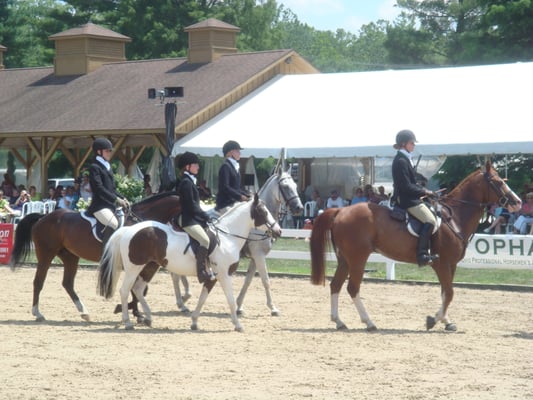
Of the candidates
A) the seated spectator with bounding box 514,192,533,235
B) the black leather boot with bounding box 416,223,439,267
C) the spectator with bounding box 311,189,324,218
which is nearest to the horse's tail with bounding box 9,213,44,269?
the black leather boot with bounding box 416,223,439,267

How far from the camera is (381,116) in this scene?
27109 mm

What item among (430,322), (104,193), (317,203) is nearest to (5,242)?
(317,203)

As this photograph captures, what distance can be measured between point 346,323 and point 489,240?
6.09 meters

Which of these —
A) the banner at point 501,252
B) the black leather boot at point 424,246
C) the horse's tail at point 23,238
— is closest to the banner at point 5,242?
the horse's tail at point 23,238

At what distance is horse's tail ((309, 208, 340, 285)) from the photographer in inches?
530

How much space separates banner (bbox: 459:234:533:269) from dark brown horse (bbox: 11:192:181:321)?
731 cm

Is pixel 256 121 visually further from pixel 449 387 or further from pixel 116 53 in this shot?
pixel 449 387

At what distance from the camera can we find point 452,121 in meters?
25.6

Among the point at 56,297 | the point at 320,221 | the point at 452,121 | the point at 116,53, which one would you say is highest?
the point at 116,53

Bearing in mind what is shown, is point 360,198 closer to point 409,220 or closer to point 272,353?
point 409,220

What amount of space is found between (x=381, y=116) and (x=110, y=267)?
1533cm

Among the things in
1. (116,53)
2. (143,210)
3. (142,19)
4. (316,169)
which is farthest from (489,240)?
(142,19)

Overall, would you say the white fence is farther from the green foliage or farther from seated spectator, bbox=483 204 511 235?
the green foliage

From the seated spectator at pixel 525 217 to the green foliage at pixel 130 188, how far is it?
9188 mm
